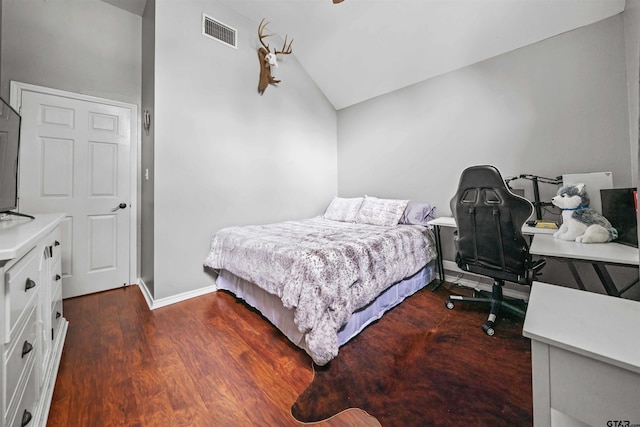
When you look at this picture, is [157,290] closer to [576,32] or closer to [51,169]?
[51,169]

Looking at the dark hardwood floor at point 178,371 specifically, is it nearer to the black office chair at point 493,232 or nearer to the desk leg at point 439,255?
the black office chair at point 493,232

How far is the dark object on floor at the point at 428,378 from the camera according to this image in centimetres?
117

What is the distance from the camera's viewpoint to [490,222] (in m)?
1.82

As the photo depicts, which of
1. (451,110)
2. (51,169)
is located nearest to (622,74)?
(451,110)

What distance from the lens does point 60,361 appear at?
1.52m

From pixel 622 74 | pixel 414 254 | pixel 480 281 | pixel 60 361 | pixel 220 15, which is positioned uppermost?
pixel 220 15

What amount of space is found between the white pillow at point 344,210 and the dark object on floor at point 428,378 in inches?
59.9

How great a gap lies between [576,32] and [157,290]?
4.37m

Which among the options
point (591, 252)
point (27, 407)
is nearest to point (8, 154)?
point (27, 407)

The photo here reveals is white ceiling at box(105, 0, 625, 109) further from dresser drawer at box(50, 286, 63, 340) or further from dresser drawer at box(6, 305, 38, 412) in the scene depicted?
dresser drawer at box(6, 305, 38, 412)

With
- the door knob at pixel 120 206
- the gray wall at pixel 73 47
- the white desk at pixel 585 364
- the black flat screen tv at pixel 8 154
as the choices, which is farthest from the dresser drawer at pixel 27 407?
the gray wall at pixel 73 47

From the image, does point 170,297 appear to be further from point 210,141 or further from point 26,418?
point 210,141

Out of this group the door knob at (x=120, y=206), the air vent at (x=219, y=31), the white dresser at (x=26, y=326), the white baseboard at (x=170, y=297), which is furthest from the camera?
the door knob at (x=120, y=206)

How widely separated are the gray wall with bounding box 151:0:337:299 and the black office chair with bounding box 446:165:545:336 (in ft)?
7.01
